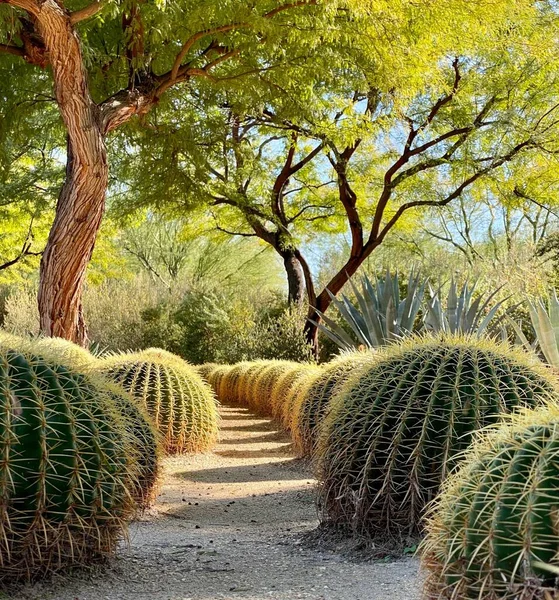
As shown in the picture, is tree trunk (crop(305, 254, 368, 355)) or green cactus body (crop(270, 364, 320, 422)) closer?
green cactus body (crop(270, 364, 320, 422))

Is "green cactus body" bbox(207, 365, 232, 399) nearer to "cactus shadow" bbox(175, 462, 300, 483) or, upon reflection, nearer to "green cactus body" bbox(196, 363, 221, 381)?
"green cactus body" bbox(196, 363, 221, 381)

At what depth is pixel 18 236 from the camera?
2202 centimetres

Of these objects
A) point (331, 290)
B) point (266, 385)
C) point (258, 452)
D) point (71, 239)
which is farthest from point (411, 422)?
point (331, 290)

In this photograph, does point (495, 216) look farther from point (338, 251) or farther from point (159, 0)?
point (159, 0)

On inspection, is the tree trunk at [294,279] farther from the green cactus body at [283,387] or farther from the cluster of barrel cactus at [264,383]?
the green cactus body at [283,387]

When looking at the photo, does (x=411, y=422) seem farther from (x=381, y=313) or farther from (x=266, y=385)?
(x=266, y=385)

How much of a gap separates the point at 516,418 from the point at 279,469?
18.8 feet

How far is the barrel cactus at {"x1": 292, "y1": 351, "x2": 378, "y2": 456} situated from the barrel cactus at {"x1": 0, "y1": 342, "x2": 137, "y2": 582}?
342 centimetres

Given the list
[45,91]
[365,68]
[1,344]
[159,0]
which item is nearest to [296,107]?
[365,68]

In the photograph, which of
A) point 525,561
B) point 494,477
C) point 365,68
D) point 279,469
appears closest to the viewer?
point 525,561

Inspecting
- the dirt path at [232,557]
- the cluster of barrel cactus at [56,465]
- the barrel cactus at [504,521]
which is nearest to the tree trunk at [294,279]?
the dirt path at [232,557]

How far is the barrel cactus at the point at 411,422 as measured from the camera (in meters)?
4.14

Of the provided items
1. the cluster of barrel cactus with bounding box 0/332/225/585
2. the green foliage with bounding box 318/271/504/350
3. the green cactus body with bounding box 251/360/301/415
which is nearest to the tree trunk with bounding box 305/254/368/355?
the green cactus body with bounding box 251/360/301/415

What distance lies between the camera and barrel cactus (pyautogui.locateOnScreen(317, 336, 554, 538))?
414 centimetres
